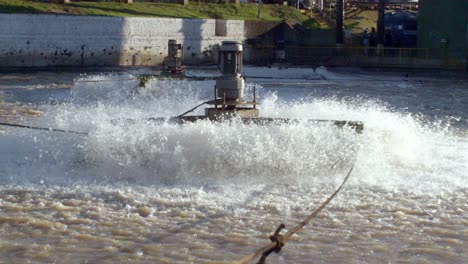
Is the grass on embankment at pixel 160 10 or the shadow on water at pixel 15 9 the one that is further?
the grass on embankment at pixel 160 10

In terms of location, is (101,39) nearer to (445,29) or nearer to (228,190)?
(445,29)

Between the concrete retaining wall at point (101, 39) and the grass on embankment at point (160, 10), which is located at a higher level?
the grass on embankment at point (160, 10)

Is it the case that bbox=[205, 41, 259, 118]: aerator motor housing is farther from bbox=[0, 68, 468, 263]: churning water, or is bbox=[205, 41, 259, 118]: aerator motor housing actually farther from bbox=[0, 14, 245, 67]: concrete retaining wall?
bbox=[0, 14, 245, 67]: concrete retaining wall

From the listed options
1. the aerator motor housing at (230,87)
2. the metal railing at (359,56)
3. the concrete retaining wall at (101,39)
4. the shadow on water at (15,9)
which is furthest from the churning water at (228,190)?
the shadow on water at (15,9)

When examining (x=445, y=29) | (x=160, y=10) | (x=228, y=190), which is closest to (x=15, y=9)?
(x=160, y=10)

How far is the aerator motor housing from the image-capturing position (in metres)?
13.9

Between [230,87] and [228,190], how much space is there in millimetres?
2856

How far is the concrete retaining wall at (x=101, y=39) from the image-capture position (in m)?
42.1

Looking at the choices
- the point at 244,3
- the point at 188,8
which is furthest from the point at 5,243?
the point at 244,3

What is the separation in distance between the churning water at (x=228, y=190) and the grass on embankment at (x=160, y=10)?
2929cm

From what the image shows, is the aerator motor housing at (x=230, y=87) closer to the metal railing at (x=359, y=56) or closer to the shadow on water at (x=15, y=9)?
the metal railing at (x=359, y=56)

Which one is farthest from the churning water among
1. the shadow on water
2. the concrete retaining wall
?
the shadow on water

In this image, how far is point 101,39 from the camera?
45219 mm

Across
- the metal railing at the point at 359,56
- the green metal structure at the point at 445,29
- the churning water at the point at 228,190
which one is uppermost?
the green metal structure at the point at 445,29
